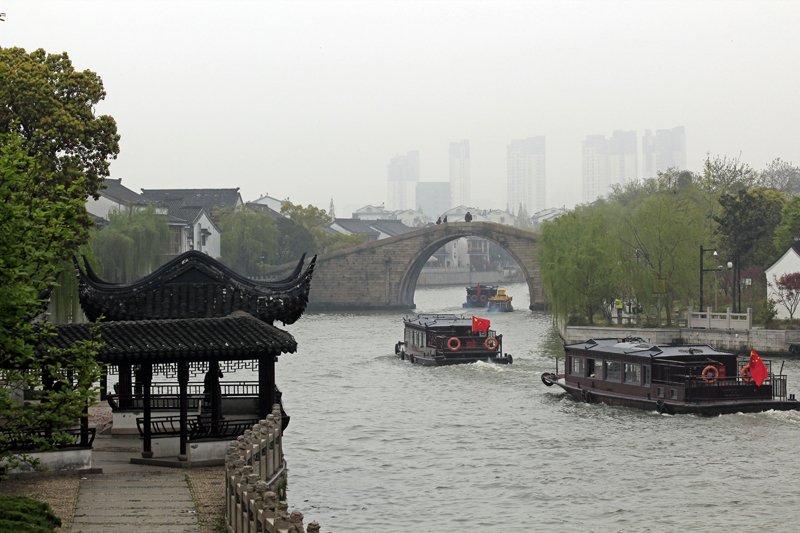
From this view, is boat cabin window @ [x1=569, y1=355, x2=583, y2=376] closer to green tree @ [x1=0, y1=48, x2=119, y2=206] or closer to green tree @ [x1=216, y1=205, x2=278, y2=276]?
green tree @ [x1=0, y1=48, x2=119, y2=206]

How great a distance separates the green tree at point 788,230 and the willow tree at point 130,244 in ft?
104

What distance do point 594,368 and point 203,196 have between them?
207 feet

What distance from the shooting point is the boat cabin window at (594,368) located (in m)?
27.2

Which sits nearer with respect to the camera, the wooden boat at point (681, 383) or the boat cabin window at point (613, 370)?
the wooden boat at point (681, 383)

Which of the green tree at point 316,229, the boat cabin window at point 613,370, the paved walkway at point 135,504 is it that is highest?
the green tree at point 316,229

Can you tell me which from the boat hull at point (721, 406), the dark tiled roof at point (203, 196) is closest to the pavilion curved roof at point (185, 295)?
the boat hull at point (721, 406)

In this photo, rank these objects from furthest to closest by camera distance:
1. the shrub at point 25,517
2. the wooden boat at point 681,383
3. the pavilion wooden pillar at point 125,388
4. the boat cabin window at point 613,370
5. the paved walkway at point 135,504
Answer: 1. the boat cabin window at point 613,370
2. the wooden boat at point 681,383
3. the pavilion wooden pillar at point 125,388
4. the paved walkway at point 135,504
5. the shrub at point 25,517

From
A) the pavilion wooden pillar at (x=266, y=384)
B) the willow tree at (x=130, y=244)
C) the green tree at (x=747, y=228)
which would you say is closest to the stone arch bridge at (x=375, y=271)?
the willow tree at (x=130, y=244)

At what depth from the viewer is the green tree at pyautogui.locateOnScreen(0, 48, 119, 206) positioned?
21688 mm

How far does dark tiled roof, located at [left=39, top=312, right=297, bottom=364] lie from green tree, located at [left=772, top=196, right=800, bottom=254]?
36.0 m

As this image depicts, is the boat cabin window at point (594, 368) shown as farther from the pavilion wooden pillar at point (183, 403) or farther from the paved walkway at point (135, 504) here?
the paved walkway at point (135, 504)

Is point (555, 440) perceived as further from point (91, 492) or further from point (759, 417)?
point (91, 492)

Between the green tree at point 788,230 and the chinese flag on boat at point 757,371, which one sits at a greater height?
the green tree at point 788,230

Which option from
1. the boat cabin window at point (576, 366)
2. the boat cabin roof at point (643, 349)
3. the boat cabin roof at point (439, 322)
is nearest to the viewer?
the boat cabin roof at point (643, 349)
